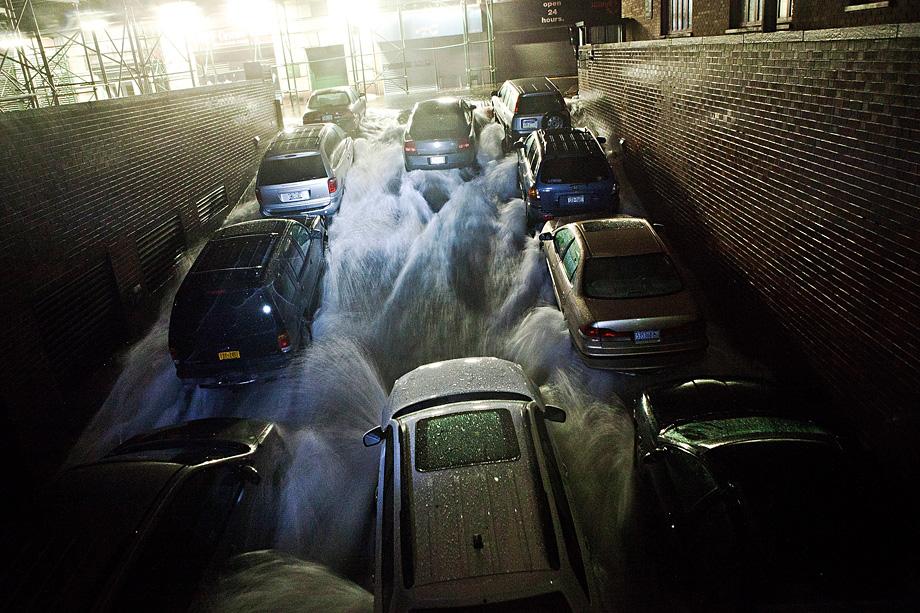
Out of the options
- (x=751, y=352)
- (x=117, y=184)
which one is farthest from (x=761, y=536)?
(x=117, y=184)

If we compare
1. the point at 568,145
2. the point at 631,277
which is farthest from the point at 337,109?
the point at 631,277

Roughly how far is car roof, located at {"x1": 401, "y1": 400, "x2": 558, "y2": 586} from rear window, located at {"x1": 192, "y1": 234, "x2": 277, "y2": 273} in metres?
4.64

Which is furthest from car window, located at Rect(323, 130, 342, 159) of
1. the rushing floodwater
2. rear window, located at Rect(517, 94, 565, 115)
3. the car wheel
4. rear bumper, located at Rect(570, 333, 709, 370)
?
rear bumper, located at Rect(570, 333, 709, 370)

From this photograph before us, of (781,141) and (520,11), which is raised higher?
(520,11)

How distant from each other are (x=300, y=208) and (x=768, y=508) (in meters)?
10.7

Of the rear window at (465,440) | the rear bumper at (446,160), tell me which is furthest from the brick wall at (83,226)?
the rear window at (465,440)

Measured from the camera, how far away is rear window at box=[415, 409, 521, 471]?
14.8ft

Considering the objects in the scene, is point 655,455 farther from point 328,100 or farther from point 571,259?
point 328,100

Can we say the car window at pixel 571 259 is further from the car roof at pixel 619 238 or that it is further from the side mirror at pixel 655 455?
the side mirror at pixel 655 455

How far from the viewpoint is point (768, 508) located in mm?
4145

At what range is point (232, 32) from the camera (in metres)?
37.2

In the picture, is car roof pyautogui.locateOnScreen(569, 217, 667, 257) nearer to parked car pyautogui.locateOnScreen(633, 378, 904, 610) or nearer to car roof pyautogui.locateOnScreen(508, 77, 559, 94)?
parked car pyautogui.locateOnScreen(633, 378, 904, 610)

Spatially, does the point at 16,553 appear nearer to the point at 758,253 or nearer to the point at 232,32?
the point at 758,253

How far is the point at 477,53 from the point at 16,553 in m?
31.9
